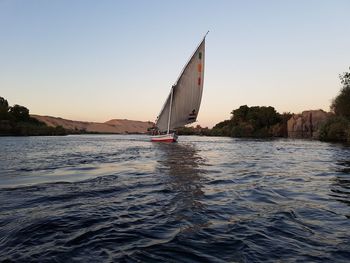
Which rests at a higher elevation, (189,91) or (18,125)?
(189,91)

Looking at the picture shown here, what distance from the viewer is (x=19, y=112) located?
132875mm

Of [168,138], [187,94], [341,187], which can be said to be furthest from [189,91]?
[341,187]

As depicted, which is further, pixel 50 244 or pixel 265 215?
pixel 265 215

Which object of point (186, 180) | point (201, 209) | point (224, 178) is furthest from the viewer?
point (224, 178)

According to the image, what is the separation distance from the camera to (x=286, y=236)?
20.3 feet

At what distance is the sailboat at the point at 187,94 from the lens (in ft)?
164

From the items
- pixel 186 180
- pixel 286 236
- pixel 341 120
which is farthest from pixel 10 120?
pixel 286 236

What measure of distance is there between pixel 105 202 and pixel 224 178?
22.5 ft

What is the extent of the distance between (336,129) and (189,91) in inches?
1294

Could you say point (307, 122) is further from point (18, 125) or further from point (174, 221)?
point (174, 221)

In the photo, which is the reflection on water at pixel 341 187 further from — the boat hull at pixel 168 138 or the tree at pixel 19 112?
the tree at pixel 19 112

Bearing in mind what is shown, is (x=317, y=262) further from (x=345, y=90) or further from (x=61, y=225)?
(x=345, y=90)

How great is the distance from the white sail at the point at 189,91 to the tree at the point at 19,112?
103 m

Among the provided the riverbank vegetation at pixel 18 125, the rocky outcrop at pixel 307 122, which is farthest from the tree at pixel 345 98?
the riverbank vegetation at pixel 18 125
